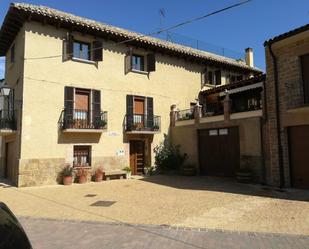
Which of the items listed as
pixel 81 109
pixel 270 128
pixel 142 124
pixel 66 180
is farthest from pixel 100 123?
pixel 270 128

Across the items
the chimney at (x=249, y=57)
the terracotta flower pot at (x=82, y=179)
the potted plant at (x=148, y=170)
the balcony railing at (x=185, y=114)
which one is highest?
the chimney at (x=249, y=57)

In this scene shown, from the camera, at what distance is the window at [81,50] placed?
16888 millimetres

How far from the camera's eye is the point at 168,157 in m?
19.2

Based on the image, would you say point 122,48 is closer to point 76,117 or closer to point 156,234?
point 76,117

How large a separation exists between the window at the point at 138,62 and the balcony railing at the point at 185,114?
394 cm

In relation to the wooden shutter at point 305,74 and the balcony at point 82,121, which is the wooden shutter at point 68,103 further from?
the wooden shutter at point 305,74

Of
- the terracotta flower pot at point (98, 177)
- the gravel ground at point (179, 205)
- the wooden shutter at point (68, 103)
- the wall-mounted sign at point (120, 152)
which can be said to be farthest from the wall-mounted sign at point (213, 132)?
the wooden shutter at point (68, 103)

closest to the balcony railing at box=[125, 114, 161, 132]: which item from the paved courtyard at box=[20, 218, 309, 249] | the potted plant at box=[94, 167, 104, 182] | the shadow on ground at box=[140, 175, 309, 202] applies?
the potted plant at box=[94, 167, 104, 182]

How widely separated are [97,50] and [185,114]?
7.34 metres

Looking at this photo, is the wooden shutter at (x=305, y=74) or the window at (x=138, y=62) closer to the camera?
the wooden shutter at (x=305, y=74)

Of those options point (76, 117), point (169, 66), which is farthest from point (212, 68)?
point (76, 117)

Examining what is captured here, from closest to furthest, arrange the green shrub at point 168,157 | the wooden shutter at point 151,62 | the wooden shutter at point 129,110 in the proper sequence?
the wooden shutter at point 129,110 → the green shrub at point 168,157 → the wooden shutter at point 151,62

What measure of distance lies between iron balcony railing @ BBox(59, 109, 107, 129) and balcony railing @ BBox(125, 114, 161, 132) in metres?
Result: 1.59

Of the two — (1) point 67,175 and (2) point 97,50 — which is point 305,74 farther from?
(1) point 67,175
